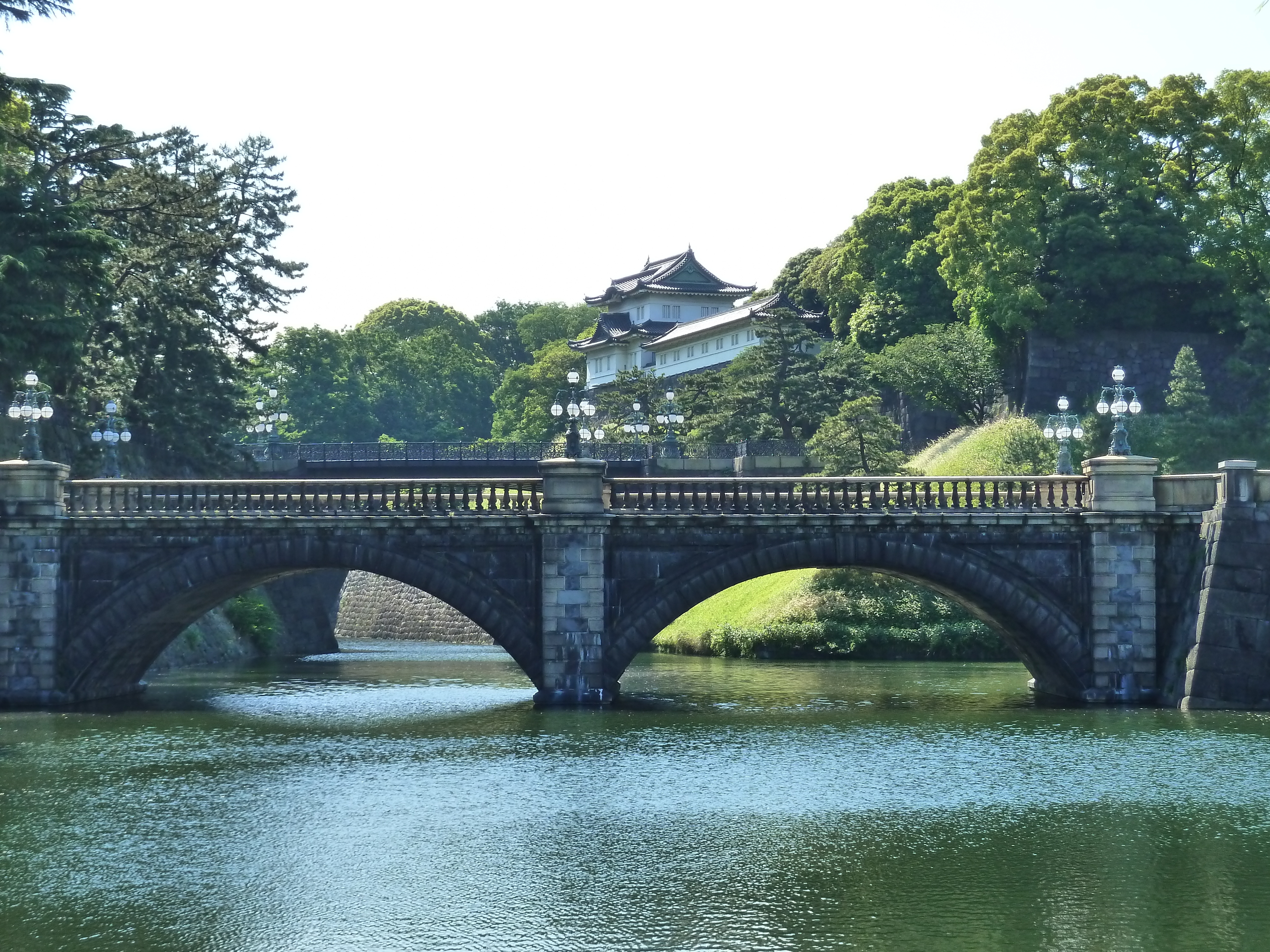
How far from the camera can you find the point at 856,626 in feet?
194

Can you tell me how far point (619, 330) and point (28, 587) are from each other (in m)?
92.7

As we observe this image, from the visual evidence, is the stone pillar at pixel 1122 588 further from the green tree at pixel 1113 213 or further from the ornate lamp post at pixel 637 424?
the ornate lamp post at pixel 637 424

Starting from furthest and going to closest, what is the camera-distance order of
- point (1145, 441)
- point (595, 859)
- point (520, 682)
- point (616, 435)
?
point (616, 435), point (1145, 441), point (520, 682), point (595, 859)

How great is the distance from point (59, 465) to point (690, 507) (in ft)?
52.3

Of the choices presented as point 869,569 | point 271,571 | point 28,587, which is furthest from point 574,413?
point 28,587

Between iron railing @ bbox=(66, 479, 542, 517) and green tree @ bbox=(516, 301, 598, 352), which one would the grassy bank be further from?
green tree @ bbox=(516, 301, 598, 352)

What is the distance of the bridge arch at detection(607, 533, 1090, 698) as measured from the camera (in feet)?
131

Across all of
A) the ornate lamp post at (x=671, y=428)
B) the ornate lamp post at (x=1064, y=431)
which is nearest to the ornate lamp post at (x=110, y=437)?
the ornate lamp post at (x=1064, y=431)

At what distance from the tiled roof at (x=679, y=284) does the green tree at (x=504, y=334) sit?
24531mm

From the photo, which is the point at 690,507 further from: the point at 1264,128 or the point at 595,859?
the point at 1264,128

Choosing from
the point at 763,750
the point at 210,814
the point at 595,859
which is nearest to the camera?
the point at 595,859

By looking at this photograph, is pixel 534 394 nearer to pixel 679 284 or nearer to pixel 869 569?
pixel 679 284

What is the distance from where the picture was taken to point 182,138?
73938 millimetres

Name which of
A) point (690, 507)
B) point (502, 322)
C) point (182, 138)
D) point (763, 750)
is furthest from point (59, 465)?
point (502, 322)
